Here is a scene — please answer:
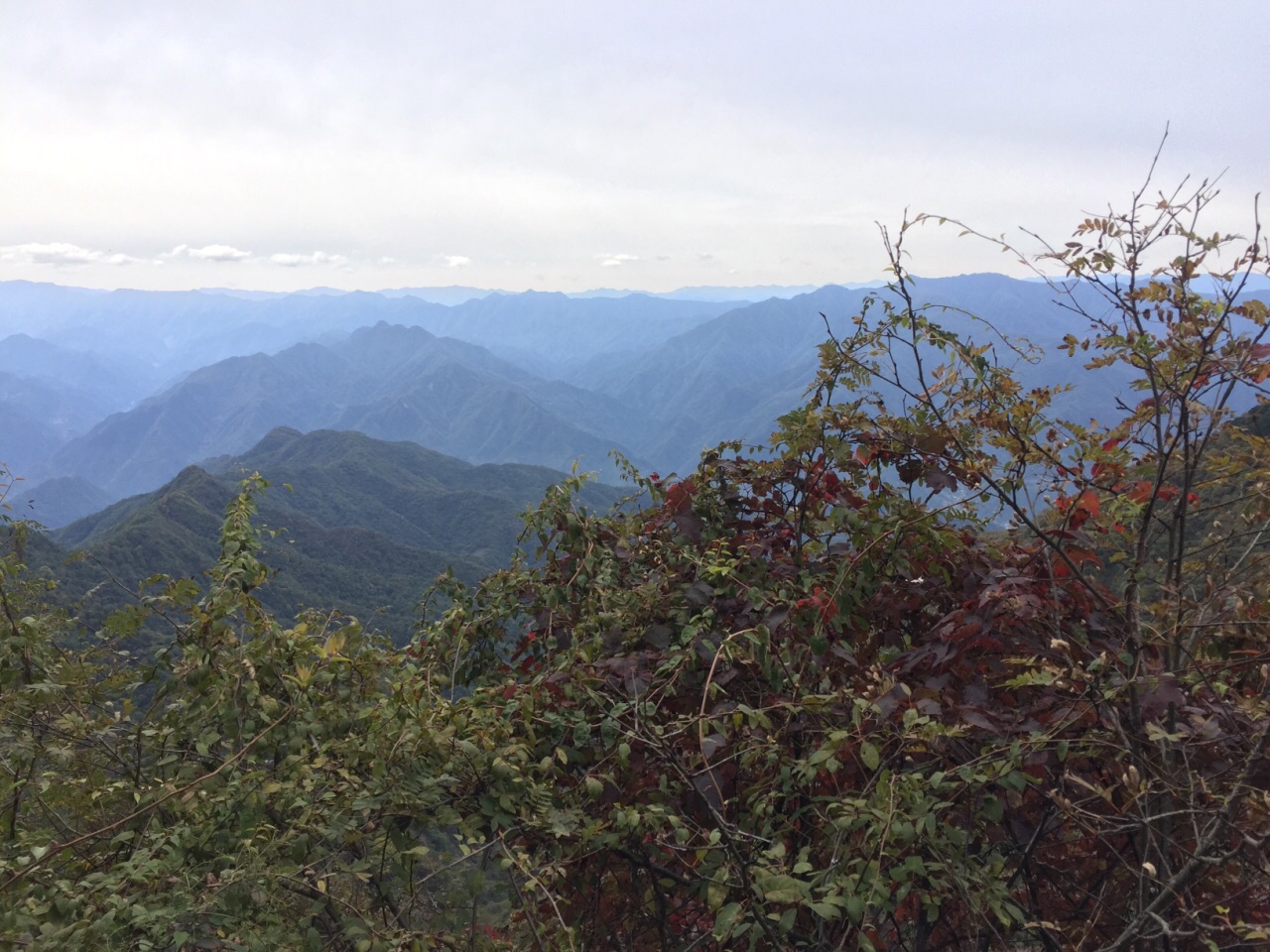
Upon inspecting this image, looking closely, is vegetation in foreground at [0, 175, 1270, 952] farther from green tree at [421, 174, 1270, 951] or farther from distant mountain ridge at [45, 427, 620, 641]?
distant mountain ridge at [45, 427, 620, 641]

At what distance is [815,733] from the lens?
2082 millimetres

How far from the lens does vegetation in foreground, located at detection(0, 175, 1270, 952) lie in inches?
62.5

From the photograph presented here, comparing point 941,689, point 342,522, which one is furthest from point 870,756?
point 342,522

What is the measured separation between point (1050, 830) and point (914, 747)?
493mm

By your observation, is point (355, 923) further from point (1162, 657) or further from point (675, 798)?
point (1162, 657)

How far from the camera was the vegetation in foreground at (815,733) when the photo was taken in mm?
1587

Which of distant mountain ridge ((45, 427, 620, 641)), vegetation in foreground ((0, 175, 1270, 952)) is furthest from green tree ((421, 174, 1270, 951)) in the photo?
distant mountain ridge ((45, 427, 620, 641))

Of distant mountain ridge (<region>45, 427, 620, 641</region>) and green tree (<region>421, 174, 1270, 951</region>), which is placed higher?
green tree (<region>421, 174, 1270, 951</region>)

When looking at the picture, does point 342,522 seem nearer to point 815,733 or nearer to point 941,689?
point 815,733

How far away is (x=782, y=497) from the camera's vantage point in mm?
2818

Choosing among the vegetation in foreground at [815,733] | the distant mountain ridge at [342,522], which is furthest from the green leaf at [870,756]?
the distant mountain ridge at [342,522]

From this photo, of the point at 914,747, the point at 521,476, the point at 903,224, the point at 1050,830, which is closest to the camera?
the point at 914,747

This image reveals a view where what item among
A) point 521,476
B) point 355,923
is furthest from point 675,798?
point 521,476

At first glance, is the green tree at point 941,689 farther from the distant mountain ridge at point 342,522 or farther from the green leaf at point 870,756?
the distant mountain ridge at point 342,522
